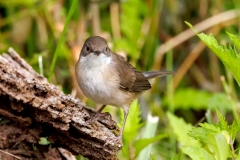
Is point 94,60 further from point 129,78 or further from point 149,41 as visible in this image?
point 149,41

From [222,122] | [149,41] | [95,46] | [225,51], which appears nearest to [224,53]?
[225,51]

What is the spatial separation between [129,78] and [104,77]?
1.15 ft

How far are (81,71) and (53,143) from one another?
0.68 m

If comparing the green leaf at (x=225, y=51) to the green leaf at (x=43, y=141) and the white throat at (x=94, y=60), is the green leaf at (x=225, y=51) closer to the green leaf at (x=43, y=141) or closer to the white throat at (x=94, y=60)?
the green leaf at (x=43, y=141)

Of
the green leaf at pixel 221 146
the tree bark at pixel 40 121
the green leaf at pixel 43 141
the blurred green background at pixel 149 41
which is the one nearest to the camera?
the green leaf at pixel 221 146

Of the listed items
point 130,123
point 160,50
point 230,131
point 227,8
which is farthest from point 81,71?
point 227,8

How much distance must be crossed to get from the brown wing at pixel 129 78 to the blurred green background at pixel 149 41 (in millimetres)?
581

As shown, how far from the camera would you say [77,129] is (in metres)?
2.41

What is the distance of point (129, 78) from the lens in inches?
135

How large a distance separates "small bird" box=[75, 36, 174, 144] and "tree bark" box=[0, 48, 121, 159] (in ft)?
1.20

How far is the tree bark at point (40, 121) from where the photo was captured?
2.34 meters

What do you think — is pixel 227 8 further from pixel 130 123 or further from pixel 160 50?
pixel 130 123

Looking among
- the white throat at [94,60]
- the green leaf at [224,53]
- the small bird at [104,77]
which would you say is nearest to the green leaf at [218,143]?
the green leaf at [224,53]

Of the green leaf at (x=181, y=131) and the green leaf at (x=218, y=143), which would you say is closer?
the green leaf at (x=218, y=143)
